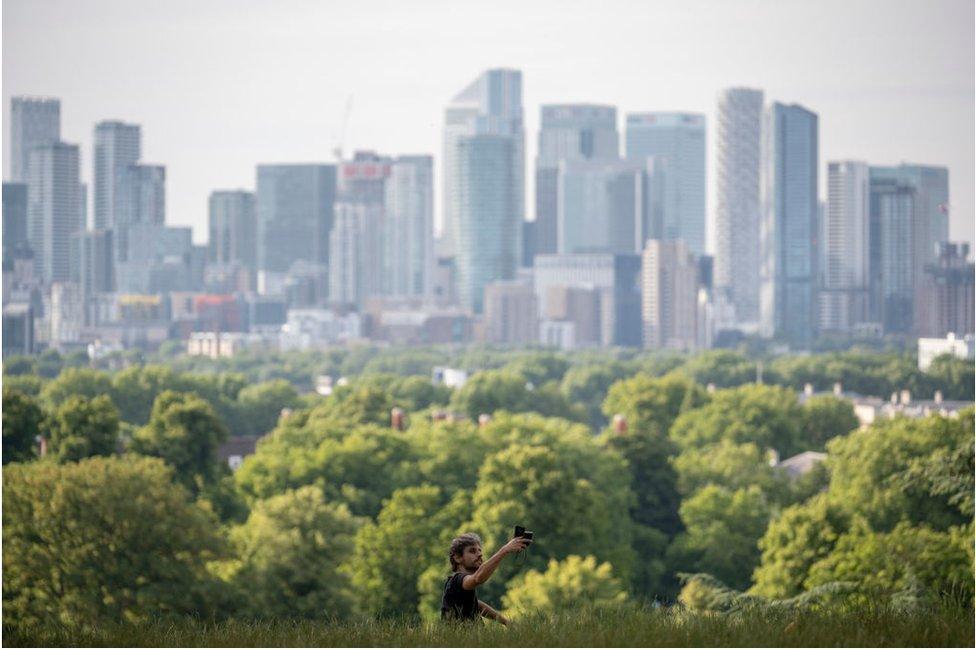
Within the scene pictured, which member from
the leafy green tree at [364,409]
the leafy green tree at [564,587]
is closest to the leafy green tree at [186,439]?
the leafy green tree at [564,587]

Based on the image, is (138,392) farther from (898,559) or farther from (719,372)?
(898,559)

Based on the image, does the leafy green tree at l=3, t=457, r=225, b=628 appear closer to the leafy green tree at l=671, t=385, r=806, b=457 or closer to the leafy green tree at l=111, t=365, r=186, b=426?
the leafy green tree at l=671, t=385, r=806, b=457

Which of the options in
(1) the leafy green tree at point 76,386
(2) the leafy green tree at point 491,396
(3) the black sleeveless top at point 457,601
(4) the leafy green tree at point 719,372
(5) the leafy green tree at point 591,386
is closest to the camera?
(3) the black sleeveless top at point 457,601

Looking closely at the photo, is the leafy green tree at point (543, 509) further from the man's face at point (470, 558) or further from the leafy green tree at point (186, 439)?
the man's face at point (470, 558)

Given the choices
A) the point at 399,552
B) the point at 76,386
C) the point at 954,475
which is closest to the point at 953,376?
the point at 76,386

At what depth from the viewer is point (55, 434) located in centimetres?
5728

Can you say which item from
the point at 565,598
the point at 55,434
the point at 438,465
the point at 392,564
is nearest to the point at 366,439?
the point at 438,465

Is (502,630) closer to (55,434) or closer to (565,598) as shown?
(565,598)

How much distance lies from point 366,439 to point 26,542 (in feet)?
79.8

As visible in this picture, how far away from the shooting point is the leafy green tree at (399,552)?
138 feet

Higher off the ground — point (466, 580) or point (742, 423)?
point (466, 580)

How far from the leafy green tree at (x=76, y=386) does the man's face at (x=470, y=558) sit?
86.0 meters

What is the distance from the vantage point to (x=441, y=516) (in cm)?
4531

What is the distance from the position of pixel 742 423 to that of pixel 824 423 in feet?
33.7
